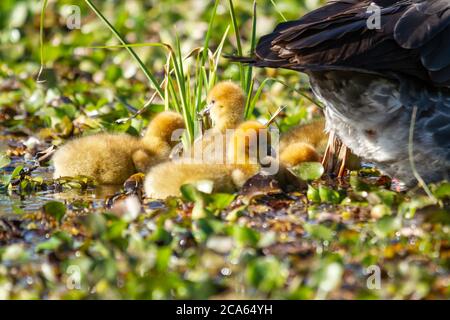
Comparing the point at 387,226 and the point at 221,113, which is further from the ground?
the point at 221,113

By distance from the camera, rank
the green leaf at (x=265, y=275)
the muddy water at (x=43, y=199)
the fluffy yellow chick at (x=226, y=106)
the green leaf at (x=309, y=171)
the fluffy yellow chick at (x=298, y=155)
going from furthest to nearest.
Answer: the fluffy yellow chick at (x=226, y=106) → the fluffy yellow chick at (x=298, y=155) → the green leaf at (x=309, y=171) → the muddy water at (x=43, y=199) → the green leaf at (x=265, y=275)

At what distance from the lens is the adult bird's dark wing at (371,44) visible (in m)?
3.50

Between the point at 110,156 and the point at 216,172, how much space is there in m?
0.62

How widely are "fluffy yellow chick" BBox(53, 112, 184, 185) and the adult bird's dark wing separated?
96cm

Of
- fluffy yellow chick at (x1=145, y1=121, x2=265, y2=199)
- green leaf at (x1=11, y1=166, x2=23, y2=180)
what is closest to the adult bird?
fluffy yellow chick at (x1=145, y1=121, x2=265, y2=199)

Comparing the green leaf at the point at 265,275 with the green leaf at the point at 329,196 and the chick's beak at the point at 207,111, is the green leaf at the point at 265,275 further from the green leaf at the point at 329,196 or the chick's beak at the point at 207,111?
the chick's beak at the point at 207,111

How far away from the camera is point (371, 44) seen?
3537 millimetres

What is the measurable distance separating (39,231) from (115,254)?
584 mm

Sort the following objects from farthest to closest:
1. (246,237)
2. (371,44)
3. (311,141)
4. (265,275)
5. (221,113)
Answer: (311,141), (221,113), (371,44), (246,237), (265,275)

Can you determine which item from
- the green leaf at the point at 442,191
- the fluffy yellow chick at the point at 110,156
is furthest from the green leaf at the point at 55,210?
the green leaf at the point at 442,191

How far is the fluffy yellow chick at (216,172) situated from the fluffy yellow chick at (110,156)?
35 centimetres

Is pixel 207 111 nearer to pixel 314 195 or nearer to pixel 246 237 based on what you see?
pixel 314 195

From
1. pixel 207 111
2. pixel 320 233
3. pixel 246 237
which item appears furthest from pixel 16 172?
pixel 320 233
